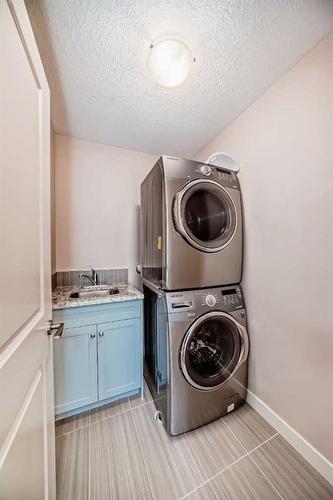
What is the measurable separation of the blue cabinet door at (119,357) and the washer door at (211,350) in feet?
1.67

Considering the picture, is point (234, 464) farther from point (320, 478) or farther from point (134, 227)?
point (134, 227)

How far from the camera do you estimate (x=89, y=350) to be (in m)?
1.43

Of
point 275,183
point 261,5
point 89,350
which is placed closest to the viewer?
point 261,5

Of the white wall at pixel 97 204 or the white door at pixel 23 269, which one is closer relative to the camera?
the white door at pixel 23 269

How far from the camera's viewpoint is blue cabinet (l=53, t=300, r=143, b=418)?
136 centimetres

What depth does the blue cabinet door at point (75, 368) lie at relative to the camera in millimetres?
1345

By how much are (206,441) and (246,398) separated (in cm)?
50

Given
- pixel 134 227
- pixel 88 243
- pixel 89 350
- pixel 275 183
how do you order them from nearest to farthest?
pixel 275 183
pixel 89 350
pixel 88 243
pixel 134 227

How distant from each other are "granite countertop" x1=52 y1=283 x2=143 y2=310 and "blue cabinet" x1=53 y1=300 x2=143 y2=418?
1.8 inches

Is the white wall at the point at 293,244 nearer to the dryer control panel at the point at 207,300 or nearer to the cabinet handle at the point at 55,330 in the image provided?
the dryer control panel at the point at 207,300

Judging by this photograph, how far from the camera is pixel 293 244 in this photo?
3.95 ft

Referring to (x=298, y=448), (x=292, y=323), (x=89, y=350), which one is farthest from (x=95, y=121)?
(x=298, y=448)

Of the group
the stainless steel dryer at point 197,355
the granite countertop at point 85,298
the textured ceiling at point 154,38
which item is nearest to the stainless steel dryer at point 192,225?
the stainless steel dryer at point 197,355

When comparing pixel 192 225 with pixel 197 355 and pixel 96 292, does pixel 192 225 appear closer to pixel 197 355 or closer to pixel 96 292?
pixel 197 355
